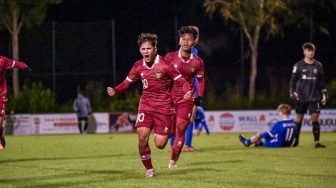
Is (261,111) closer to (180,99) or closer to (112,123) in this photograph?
(112,123)

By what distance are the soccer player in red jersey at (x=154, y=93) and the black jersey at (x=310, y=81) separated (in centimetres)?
750

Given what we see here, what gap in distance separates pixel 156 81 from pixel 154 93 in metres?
0.20

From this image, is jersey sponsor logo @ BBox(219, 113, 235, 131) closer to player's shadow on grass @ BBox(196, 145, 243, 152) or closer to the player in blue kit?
player's shadow on grass @ BBox(196, 145, 243, 152)

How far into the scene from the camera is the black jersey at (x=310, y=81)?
19484mm

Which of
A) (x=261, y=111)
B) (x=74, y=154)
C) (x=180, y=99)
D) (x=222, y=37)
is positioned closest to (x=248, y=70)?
(x=222, y=37)

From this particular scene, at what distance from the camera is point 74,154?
1808 cm

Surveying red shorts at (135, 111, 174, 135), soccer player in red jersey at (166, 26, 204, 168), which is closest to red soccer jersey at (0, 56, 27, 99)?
soccer player in red jersey at (166, 26, 204, 168)

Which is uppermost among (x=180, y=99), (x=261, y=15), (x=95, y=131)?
(x=261, y=15)

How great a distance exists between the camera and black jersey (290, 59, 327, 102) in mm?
19484

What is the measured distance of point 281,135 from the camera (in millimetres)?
19078

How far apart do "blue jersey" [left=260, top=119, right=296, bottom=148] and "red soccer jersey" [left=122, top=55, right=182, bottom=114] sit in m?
6.80

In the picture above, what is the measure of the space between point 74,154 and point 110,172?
5.11 meters

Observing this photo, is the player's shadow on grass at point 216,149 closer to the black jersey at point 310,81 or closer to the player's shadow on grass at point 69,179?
the black jersey at point 310,81

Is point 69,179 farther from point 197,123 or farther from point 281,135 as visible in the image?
point 197,123
